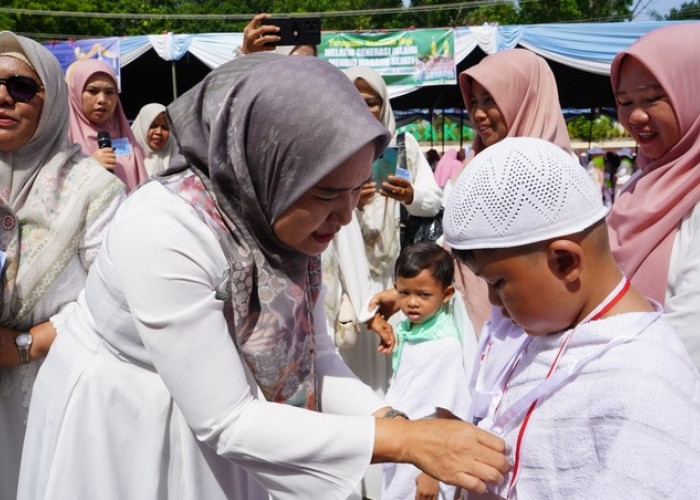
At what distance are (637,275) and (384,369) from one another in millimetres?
1943

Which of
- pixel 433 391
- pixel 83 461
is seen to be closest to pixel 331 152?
pixel 83 461

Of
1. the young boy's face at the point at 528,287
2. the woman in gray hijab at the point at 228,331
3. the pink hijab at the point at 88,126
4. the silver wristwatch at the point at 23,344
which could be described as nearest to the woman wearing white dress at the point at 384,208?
the pink hijab at the point at 88,126

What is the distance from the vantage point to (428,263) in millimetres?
3059

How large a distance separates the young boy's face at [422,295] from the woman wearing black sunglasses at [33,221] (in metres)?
1.42

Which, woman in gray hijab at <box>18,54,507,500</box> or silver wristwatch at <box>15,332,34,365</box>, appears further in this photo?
silver wristwatch at <box>15,332,34,365</box>

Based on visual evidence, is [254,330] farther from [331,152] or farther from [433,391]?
[433,391]

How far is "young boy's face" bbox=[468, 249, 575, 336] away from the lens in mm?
1230

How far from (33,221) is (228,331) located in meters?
1.12

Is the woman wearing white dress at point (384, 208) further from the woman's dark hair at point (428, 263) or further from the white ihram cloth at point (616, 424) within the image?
the white ihram cloth at point (616, 424)

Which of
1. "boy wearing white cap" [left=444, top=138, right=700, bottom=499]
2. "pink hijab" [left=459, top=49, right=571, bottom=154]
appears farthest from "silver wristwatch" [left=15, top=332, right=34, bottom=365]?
"pink hijab" [left=459, top=49, right=571, bottom=154]

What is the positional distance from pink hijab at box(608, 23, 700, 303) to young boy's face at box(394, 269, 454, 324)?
3.11 ft

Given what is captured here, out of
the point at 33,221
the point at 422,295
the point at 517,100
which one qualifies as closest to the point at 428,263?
the point at 422,295

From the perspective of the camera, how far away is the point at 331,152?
1.32 meters

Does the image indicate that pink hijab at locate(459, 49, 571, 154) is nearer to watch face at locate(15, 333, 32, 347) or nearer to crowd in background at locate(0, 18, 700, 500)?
crowd in background at locate(0, 18, 700, 500)
